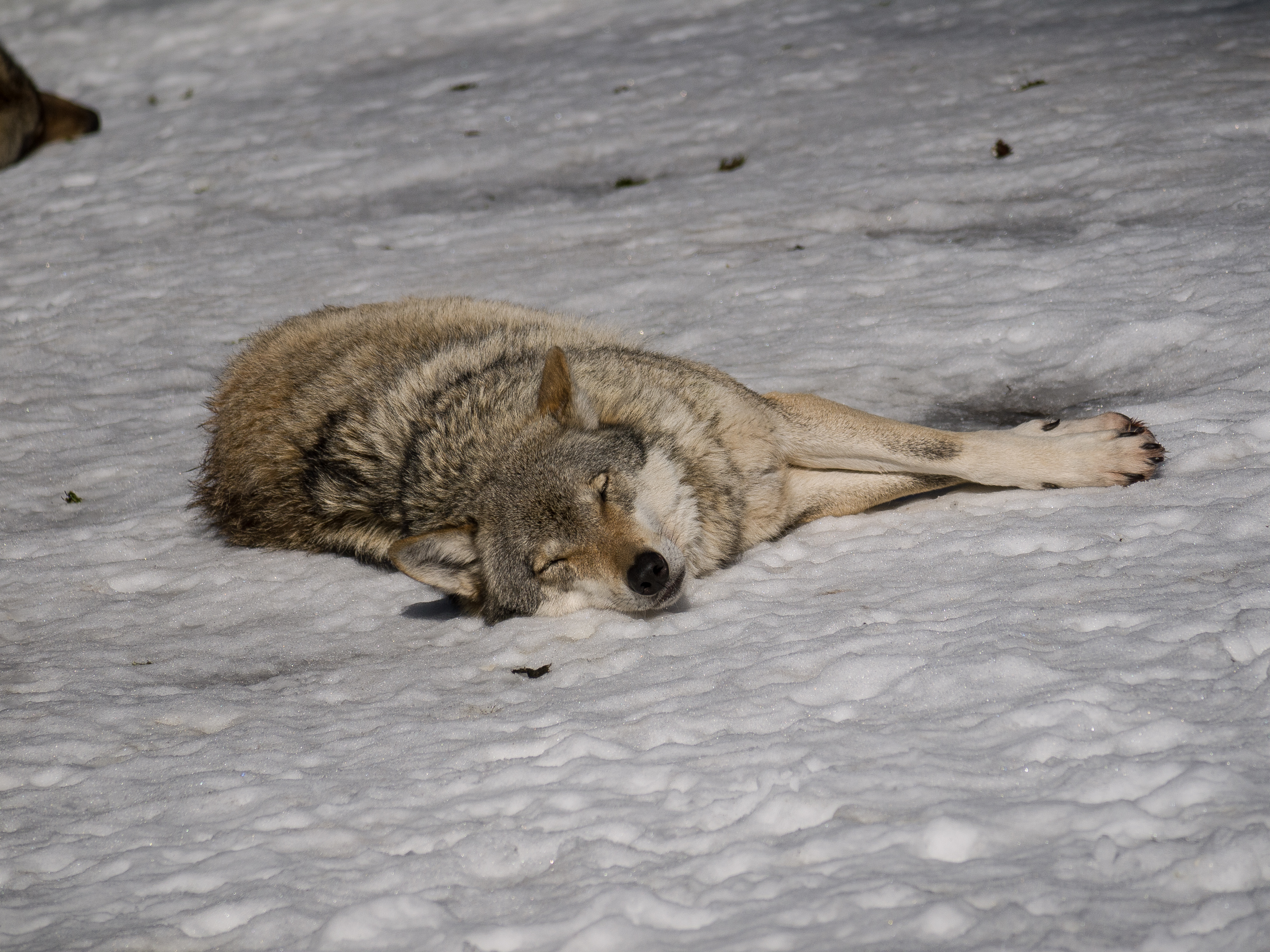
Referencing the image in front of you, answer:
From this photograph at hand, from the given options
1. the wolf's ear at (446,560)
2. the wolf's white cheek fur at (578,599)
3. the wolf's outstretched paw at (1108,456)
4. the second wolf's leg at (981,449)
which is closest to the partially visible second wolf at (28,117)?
the wolf's ear at (446,560)

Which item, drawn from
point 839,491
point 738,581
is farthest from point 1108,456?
point 738,581

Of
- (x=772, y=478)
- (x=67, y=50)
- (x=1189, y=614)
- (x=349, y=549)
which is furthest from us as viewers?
(x=67, y=50)

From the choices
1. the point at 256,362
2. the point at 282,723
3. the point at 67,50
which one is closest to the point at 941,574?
the point at 282,723

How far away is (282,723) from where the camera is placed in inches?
144

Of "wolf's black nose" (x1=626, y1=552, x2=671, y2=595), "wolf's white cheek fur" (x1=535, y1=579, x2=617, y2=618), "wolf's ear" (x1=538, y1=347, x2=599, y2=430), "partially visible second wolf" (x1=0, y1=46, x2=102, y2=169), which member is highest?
"partially visible second wolf" (x1=0, y1=46, x2=102, y2=169)

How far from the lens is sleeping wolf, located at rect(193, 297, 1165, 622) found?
3824mm

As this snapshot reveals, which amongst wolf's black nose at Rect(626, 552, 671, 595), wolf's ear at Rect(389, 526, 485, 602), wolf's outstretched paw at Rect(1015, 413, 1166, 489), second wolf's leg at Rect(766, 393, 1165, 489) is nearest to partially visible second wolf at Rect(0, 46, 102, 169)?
wolf's ear at Rect(389, 526, 485, 602)

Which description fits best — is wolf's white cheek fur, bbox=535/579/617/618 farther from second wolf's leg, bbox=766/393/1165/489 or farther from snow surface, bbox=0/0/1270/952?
→ second wolf's leg, bbox=766/393/1165/489

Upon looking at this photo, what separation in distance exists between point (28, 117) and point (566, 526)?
33.5 feet

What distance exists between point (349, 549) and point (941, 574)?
259 centimetres

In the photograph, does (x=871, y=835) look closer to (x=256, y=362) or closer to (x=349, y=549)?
(x=349, y=549)

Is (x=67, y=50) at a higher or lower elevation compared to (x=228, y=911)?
higher

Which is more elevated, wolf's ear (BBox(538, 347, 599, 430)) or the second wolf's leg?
wolf's ear (BBox(538, 347, 599, 430))

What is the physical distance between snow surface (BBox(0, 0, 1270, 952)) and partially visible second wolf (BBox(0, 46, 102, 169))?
1.26m
